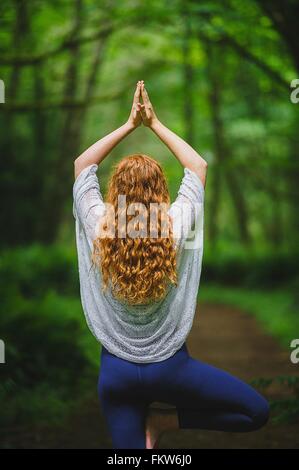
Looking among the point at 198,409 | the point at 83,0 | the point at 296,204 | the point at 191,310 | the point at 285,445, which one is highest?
the point at 83,0

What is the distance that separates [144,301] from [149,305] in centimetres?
5

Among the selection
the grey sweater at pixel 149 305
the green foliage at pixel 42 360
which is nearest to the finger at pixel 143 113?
the grey sweater at pixel 149 305

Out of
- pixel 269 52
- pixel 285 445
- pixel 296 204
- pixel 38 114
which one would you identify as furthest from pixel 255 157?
pixel 285 445

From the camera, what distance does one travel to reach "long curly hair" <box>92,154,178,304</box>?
312cm

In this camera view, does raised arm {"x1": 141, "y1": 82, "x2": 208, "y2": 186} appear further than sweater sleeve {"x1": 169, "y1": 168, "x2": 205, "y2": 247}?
Yes

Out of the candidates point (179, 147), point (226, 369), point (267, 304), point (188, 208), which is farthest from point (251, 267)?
point (188, 208)

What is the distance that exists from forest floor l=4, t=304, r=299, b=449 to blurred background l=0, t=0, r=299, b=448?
0.03 metres

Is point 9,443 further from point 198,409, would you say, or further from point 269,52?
point 269,52

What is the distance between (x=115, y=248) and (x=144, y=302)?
1.01ft

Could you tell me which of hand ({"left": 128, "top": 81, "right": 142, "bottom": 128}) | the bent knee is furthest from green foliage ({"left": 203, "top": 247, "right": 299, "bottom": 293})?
hand ({"left": 128, "top": 81, "right": 142, "bottom": 128})

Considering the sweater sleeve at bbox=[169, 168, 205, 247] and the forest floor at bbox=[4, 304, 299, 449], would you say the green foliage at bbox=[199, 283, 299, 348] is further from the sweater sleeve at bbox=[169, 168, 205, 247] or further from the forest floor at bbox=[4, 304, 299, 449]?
the sweater sleeve at bbox=[169, 168, 205, 247]

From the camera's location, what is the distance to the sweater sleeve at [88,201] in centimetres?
319

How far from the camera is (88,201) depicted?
325 centimetres

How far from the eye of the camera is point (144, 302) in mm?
3143
